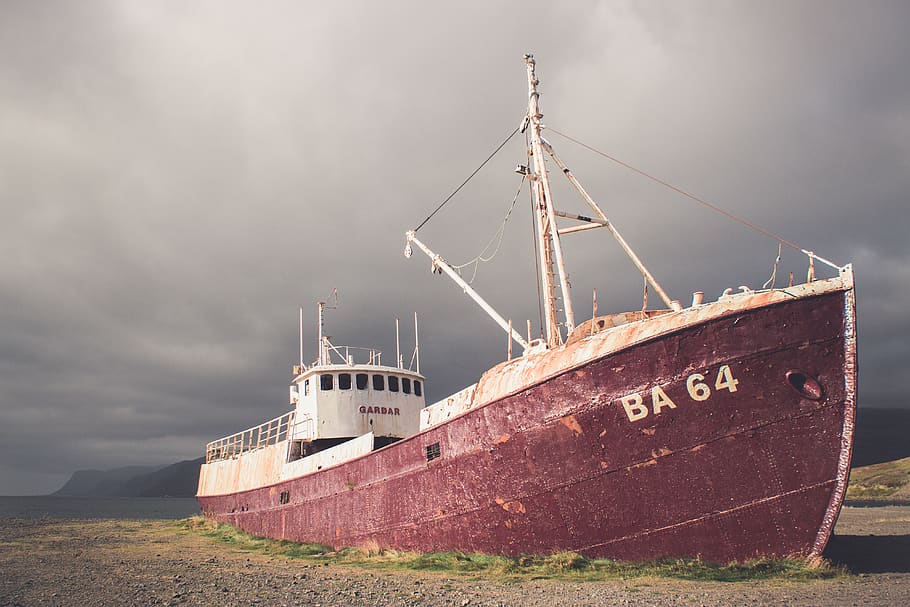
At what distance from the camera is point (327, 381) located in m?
19.1

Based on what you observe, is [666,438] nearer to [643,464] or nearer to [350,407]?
[643,464]

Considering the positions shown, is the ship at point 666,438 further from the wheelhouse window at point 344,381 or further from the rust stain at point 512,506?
the wheelhouse window at point 344,381

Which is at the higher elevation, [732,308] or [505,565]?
[732,308]

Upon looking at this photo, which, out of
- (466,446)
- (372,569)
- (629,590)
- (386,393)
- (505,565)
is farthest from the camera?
(386,393)

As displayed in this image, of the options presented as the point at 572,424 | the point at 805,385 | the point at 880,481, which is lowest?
the point at 880,481

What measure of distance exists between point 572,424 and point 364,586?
4.59 m

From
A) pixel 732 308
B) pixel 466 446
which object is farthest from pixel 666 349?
pixel 466 446

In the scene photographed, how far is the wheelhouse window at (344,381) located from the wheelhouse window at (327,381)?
219 mm

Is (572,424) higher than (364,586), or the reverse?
(572,424)

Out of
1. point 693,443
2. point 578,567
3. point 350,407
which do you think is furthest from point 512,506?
point 350,407

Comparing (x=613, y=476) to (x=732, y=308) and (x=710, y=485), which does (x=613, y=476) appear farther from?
(x=732, y=308)

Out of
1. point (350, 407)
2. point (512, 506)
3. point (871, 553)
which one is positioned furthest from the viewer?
point (350, 407)

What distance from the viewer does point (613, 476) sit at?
947 cm

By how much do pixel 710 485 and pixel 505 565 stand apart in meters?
3.74
